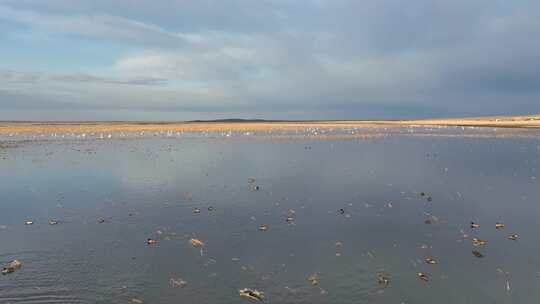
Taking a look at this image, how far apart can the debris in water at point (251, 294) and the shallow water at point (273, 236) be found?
0.58 feet

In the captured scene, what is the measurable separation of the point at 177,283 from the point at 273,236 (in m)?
4.59

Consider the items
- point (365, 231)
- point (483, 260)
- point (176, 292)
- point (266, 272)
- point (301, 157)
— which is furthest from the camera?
point (301, 157)

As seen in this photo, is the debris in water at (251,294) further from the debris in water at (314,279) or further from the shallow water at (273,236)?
the debris in water at (314,279)

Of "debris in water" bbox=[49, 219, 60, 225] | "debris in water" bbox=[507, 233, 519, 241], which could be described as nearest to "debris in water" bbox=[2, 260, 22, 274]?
"debris in water" bbox=[49, 219, 60, 225]

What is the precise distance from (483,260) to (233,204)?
10.9m

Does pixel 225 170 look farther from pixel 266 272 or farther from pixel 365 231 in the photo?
pixel 266 272

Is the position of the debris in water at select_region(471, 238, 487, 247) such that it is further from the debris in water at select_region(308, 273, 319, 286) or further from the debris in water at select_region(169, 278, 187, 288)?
the debris in water at select_region(169, 278, 187, 288)

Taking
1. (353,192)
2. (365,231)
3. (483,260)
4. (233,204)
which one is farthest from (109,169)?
(483,260)

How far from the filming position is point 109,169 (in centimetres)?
3253

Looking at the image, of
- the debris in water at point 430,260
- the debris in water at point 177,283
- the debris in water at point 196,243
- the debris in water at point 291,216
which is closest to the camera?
the debris in water at point 177,283

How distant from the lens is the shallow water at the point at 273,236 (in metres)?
10.4

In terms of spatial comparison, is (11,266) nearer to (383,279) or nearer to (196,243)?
(196,243)

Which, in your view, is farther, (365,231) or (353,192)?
(353,192)

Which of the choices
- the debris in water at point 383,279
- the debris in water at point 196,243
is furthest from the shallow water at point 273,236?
the debris in water at point 196,243
